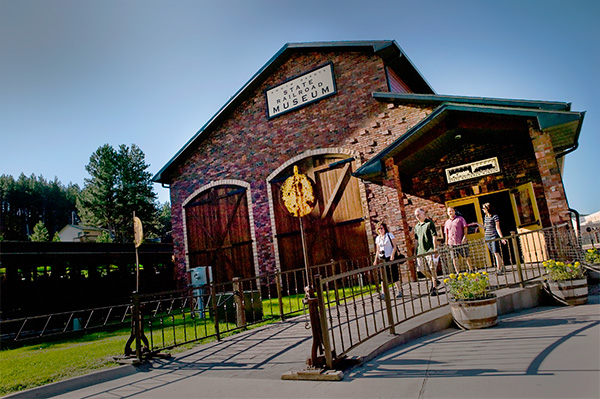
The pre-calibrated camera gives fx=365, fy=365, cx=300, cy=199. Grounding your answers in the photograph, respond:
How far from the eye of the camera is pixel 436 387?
10.3 feet

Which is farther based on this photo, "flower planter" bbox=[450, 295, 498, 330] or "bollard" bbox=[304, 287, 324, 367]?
"flower planter" bbox=[450, 295, 498, 330]

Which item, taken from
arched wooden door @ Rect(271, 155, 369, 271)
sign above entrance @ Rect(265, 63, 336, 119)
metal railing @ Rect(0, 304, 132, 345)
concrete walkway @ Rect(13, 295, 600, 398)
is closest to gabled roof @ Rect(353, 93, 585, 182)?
arched wooden door @ Rect(271, 155, 369, 271)

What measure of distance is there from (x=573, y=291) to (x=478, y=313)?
6.56ft

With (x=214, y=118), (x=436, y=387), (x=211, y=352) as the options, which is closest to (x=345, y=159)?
(x=214, y=118)

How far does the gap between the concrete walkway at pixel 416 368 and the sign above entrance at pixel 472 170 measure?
4992mm

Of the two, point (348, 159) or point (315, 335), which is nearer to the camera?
point (315, 335)

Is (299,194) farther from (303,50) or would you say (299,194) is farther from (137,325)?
(137,325)

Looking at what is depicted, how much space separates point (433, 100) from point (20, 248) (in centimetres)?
1481

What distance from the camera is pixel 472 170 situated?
10586 mm

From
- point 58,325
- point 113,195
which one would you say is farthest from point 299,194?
point 113,195

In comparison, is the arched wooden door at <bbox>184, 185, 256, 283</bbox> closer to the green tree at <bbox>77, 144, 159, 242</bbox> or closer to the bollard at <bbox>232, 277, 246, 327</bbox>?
the bollard at <bbox>232, 277, 246, 327</bbox>

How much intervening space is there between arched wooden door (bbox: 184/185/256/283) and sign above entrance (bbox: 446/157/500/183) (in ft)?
25.2

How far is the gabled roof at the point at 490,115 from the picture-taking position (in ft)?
24.9

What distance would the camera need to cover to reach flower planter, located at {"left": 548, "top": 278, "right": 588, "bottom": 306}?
19.0 feet
